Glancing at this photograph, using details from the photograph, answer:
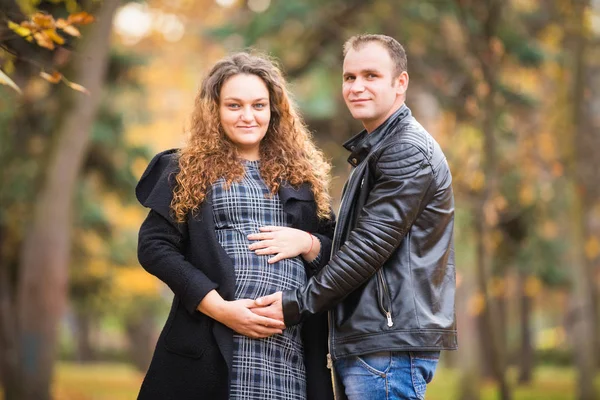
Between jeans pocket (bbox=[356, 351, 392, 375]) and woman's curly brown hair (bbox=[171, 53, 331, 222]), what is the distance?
858 millimetres

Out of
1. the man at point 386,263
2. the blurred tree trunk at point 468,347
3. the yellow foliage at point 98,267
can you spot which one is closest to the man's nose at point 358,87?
the man at point 386,263

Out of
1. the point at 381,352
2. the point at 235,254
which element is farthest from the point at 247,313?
the point at 381,352

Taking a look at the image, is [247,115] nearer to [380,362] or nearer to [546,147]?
[380,362]

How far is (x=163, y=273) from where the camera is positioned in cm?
411

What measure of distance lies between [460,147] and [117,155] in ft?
22.3

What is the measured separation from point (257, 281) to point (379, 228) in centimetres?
66

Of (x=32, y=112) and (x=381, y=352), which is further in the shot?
(x=32, y=112)

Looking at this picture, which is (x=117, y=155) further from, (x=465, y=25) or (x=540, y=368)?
(x=540, y=368)

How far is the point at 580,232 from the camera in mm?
14516

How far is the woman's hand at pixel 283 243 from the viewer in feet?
13.6

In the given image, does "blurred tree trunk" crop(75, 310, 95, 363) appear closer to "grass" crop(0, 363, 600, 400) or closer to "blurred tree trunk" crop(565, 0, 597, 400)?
"grass" crop(0, 363, 600, 400)

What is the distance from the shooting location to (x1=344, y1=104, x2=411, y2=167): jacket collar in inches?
161

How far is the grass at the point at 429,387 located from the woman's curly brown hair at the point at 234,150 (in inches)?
486

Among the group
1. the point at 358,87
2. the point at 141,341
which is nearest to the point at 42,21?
the point at 358,87
